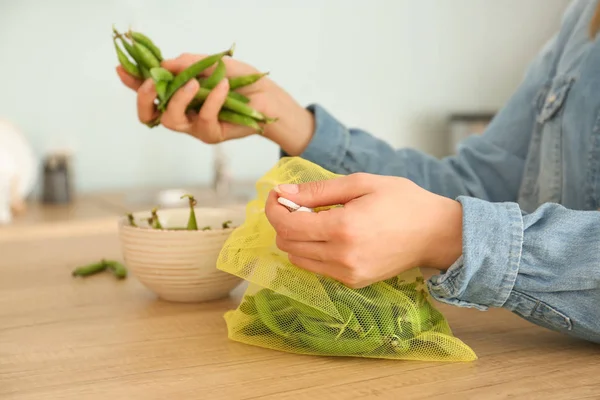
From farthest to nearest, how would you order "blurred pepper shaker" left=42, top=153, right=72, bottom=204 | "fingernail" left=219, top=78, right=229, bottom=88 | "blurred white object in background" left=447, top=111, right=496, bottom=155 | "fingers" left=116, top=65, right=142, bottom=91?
"blurred white object in background" left=447, top=111, right=496, bottom=155, "blurred pepper shaker" left=42, top=153, right=72, bottom=204, "fingers" left=116, top=65, right=142, bottom=91, "fingernail" left=219, top=78, right=229, bottom=88

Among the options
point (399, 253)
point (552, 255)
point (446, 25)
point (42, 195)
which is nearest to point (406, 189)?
point (399, 253)

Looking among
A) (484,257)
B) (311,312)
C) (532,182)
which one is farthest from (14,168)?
(484,257)

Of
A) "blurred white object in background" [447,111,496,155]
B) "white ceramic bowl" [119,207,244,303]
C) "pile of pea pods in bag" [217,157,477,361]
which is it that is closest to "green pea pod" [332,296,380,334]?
"pile of pea pods in bag" [217,157,477,361]

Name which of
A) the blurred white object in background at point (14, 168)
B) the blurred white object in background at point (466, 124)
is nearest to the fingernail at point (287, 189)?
the blurred white object in background at point (14, 168)

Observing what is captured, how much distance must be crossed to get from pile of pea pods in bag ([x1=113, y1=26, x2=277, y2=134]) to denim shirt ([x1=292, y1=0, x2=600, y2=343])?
0.15 metres

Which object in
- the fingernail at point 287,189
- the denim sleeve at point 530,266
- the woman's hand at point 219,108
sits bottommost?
the denim sleeve at point 530,266

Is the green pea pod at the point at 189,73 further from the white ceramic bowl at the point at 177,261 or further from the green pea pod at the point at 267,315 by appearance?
the green pea pod at the point at 267,315

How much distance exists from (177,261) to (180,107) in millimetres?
291

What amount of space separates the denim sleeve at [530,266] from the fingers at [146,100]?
58 cm

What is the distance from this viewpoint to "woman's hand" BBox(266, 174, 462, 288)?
0.71 m

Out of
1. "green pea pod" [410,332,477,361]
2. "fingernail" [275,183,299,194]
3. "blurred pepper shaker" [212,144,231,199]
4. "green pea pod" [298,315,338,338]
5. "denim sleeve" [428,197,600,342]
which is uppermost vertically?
"fingernail" [275,183,299,194]

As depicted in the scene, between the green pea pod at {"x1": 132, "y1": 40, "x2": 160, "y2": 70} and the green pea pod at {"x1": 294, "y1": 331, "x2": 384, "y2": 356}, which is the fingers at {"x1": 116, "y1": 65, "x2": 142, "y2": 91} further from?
the green pea pod at {"x1": 294, "y1": 331, "x2": 384, "y2": 356}

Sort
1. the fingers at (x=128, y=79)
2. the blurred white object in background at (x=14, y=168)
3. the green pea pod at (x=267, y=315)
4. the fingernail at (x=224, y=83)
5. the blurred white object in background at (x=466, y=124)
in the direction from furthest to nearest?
1. the blurred white object in background at (x=466, y=124)
2. the blurred white object in background at (x=14, y=168)
3. the fingers at (x=128, y=79)
4. the fingernail at (x=224, y=83)
5. the green pea pod at (x=267, y=315)

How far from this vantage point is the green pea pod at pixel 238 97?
1.18 m
